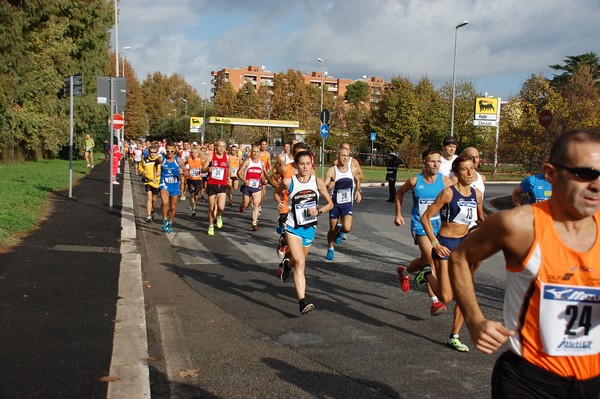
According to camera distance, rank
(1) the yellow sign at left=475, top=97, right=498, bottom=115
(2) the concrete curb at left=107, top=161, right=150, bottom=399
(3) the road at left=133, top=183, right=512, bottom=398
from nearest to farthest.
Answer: (2) the concrete curb at left=107, top=161, right=150, bottom=399 → (3) the road at left=133, top=183, right=512, bottom=398 → (1) the yellow sign at left=475, top=97, right=498, bottom=115

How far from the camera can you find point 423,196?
6918 mm

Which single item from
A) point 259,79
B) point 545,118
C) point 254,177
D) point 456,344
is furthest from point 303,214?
point 259,79

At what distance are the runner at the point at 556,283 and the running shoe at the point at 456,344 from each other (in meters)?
2.82

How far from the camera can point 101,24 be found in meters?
40.5

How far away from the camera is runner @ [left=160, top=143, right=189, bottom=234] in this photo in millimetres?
12109

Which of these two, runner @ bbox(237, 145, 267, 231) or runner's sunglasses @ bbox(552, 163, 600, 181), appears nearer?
runner's sunglasses @ bbox(552, 163, 600, 181)

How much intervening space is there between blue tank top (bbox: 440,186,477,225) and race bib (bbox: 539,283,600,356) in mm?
3478

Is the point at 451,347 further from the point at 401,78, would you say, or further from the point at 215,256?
the point at 401,78

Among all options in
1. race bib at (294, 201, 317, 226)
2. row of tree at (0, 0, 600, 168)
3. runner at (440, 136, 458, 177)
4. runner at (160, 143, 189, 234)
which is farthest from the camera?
row of tree at (0, 0, 600, 168)

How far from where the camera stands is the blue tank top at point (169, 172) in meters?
12.2

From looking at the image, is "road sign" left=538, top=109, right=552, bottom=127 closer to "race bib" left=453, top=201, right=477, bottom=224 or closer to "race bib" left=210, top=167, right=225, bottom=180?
"race bib" left=210, top=167, right=225, bottom=180

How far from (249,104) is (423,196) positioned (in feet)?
262

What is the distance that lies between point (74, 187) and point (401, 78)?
50376 millimetres

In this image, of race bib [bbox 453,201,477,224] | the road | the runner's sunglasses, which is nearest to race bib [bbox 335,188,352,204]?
the road
